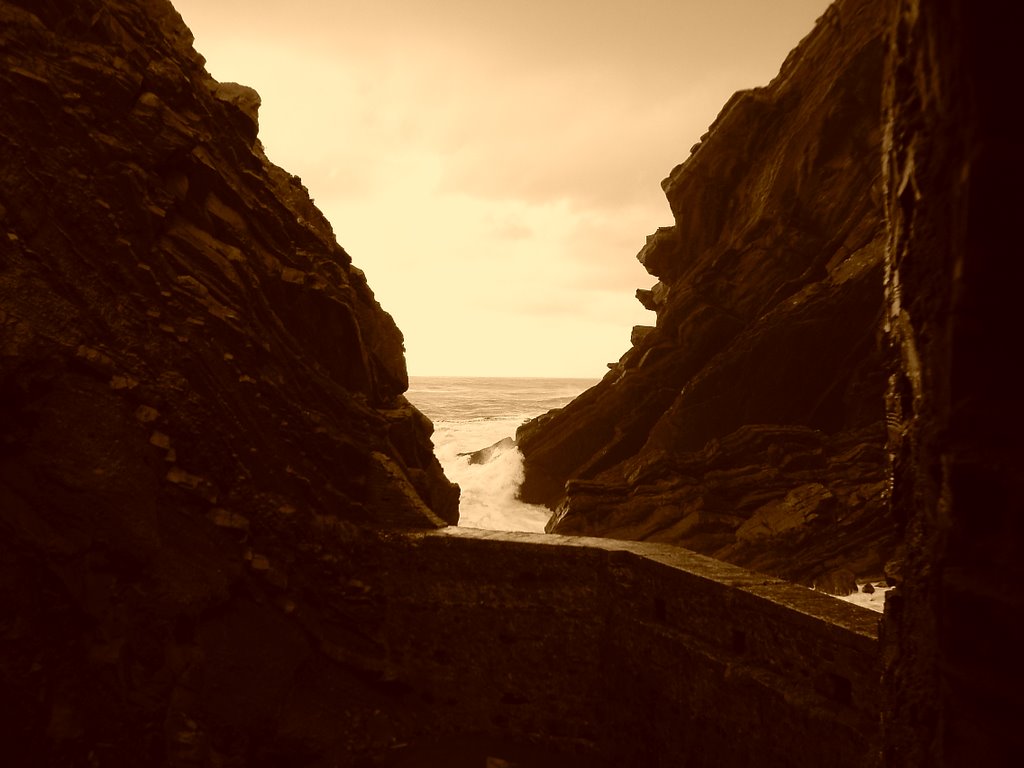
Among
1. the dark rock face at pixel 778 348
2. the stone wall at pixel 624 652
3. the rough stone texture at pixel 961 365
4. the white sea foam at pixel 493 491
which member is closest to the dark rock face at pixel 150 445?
the stone wall at pixel 624 652

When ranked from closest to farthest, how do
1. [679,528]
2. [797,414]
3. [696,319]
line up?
[679,528] < [797,414] < [696,319]

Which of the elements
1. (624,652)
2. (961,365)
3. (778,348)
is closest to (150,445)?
(624,652)

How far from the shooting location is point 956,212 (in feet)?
7.36

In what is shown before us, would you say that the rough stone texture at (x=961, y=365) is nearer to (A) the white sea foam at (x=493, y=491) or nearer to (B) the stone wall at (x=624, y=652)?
(B) the stone wall at (x=624, y=652)

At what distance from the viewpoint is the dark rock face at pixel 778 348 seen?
18.5 metres

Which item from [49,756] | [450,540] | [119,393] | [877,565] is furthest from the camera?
[877,565]

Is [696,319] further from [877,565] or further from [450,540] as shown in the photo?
[450,540]

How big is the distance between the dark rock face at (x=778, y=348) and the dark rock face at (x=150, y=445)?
1268cm

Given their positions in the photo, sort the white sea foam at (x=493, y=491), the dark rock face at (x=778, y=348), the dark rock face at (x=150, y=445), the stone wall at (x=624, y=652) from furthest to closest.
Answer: the white sea foam at (x=493, y=491), the dark rock face at (x=778, y=348), the dark rock face at (x=150, y=445), the stone wall at (x=624, y=652)

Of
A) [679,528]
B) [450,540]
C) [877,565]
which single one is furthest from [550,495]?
[450,540]

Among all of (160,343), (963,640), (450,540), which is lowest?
(450,540)

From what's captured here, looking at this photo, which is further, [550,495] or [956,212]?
[550,495]

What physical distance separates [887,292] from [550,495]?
25.7 m

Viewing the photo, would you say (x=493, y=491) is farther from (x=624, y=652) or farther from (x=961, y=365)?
(x=961, y=365)
